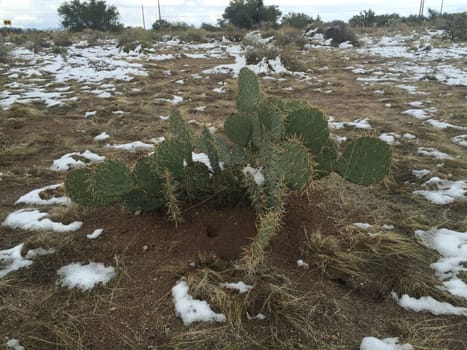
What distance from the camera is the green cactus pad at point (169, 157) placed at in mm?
2087

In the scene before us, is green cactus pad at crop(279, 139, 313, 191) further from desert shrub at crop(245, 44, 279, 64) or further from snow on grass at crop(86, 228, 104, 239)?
desert shrub at crop(245, 44, 279, 64)

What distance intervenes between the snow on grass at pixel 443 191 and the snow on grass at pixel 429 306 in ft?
3.61

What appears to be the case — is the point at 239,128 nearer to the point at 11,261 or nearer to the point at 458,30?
the point at 11,261

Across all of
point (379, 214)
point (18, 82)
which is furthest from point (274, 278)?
point (18, 82)

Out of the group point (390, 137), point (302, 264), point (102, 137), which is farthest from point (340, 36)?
point (302, 264)

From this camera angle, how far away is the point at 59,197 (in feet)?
9.21

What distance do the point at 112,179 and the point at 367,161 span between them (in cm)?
142

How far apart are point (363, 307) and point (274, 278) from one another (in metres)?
0.44

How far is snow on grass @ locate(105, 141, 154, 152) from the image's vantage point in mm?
3772

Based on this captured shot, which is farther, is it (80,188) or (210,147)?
(210,147)

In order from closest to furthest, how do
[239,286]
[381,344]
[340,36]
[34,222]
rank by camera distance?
1. [381,344]
2. [239,286]
3. [34,222]
4. [340,36]

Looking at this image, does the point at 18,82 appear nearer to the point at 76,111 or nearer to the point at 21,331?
the point at 76,111


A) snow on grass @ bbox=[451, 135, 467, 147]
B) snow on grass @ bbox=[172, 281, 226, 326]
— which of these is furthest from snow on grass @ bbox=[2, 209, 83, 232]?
snow on grass @ bbox=[451, 135, 467, 147]

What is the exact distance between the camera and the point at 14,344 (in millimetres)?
1545
